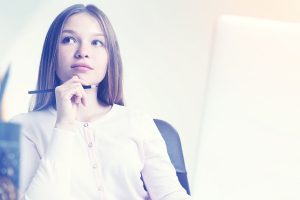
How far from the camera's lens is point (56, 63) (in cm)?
121

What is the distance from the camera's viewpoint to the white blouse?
112 centimetres

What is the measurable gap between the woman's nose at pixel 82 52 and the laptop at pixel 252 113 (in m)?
0.36

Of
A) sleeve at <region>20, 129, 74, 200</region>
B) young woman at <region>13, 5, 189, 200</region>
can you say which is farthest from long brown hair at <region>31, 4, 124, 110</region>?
sleeve at <region>20, 129, 74, 200</region>

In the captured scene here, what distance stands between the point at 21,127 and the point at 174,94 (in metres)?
0.42

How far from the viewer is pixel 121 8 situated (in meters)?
1.25

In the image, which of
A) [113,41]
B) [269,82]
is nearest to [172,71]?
[113,41]

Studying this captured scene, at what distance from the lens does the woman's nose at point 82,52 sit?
1.20m

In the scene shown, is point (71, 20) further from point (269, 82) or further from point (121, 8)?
point (269, 82)

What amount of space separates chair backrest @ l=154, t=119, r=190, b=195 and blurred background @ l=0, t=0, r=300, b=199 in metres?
0.02

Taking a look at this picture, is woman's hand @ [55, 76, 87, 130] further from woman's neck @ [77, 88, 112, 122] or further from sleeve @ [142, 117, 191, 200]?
sleeve @ [142, 117, 191, 200]

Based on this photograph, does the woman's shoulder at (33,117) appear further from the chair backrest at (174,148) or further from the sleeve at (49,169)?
the chair backrest at (174,148)

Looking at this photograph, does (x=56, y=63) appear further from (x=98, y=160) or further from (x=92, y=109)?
(x=98, y=160)

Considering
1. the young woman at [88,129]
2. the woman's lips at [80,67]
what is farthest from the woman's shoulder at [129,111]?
the woman's lips at [80,67]

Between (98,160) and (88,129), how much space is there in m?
0.08
